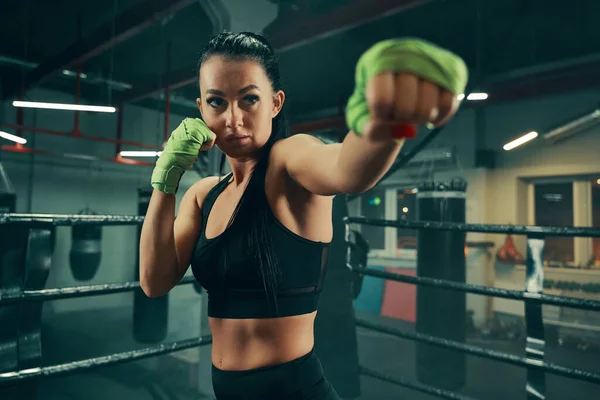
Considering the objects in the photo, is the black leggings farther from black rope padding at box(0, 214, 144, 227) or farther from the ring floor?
the ring floor

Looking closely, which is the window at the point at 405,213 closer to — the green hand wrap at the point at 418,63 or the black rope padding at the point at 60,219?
the black rope padding at the point at 60,219

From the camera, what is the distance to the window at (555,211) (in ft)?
21.9

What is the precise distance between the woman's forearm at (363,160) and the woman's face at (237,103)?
0.89 feet

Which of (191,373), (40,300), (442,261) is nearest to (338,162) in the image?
(40,300)

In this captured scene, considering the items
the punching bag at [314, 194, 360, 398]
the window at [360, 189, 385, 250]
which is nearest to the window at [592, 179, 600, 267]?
the window at [360, 189, 385, 250]

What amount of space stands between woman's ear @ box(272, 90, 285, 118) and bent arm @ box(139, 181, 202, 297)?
0.31 metres

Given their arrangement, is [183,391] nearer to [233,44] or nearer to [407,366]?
[407,366]

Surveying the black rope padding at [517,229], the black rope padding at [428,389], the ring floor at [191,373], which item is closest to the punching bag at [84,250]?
the ring floor at [191,373]

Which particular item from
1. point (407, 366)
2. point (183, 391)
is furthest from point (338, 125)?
point (183, 391)

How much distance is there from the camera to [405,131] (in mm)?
515

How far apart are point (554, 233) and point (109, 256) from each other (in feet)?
26.0

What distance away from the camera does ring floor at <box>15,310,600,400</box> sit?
3406mm

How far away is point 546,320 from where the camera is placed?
6.10 m

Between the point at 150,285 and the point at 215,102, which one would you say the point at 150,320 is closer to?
the point at 150,285
